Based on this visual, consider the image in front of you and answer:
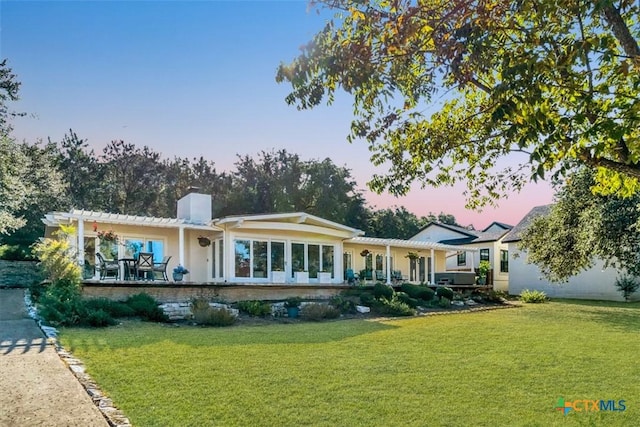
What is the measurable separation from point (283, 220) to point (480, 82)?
1461 centimetres

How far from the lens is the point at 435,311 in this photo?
1708 cm

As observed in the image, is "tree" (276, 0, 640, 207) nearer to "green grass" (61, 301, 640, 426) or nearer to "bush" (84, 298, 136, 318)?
"green grass" (61, 301, 640, 426)

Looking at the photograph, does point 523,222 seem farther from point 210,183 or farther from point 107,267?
point 107,267

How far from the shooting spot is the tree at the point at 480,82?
426 centimetres

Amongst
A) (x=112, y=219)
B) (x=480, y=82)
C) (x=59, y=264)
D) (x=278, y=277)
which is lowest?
(x=278, y=277)

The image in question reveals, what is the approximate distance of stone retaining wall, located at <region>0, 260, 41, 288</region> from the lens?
18906 mm

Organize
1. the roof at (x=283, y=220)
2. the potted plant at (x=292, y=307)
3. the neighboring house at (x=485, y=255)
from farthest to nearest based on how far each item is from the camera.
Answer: the neighboring house at (x=485, y=255) → the roof at (x=283, y=220) → the potted plant at (x=292, y=307)

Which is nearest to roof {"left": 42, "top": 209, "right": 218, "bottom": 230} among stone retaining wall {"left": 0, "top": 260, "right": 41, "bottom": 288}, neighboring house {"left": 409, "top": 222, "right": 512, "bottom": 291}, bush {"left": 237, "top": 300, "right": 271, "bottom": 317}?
→ stone retaining wall {"left": 0, "top": 260, "right": 41, "bottom": 288}

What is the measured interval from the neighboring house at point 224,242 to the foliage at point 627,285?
12.7m

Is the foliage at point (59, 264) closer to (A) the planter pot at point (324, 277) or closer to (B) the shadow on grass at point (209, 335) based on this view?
(B) the shadow on grass at point (209, 335)

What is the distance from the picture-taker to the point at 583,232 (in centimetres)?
1784

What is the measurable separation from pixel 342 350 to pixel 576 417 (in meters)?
3.83

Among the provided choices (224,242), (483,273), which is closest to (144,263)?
(224,242)

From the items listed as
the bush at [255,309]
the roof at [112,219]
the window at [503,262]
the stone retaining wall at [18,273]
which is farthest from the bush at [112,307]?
the window at [503,262]
